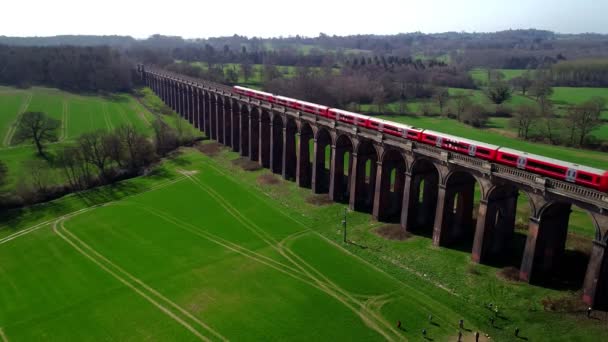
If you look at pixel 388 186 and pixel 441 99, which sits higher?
pixel 441 99

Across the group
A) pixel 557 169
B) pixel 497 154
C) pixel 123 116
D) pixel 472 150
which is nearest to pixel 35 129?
pixel 123 116

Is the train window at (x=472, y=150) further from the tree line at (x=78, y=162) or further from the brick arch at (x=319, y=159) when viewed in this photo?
the tree line at (x=78, y=162)

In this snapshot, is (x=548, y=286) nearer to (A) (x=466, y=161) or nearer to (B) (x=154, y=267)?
(A) (x=466, y=161)

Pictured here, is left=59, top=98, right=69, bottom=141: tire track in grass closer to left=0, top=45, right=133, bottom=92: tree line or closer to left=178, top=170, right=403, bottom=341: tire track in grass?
left=0, top=45, right=133, bottom=92: tree line

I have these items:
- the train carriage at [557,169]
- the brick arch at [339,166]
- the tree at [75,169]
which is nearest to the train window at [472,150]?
the train carriage at [557,169]

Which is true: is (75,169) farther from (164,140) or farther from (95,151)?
(164,140)

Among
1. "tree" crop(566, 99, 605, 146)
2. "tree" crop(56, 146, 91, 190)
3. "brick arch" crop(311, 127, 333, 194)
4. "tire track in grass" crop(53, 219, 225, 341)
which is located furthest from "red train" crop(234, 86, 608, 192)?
"tree" crop(566, 99, 605, 146)
